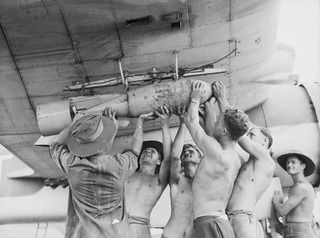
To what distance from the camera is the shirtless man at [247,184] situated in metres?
4.79

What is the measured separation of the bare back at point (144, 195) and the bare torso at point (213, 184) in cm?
69

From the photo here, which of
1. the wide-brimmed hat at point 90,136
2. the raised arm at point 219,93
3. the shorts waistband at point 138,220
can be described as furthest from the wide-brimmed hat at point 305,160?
the wide-brimmed hat at point 90,136

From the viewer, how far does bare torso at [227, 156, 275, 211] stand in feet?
15.9

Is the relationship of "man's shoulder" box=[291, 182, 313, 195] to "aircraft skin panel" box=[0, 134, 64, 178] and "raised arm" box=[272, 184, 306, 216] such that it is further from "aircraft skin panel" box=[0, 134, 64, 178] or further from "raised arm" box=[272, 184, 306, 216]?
"aircraft skin panel" box=[0, 134, 64, 178]

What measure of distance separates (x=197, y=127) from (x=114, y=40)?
162 centimetres

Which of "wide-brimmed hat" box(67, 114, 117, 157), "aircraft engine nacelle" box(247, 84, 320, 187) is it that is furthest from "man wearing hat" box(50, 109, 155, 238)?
"aircraft engine nacelle" box(247, 84, 320, 187)

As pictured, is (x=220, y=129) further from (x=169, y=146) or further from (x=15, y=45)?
(x=15, y=45)

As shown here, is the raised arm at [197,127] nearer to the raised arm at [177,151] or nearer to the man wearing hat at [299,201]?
the raised arm at [177,151]

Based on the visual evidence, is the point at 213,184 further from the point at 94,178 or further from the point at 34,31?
the point at 34,31

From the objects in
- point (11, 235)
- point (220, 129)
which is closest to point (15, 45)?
point (220, 129)

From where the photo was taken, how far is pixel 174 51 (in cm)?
575

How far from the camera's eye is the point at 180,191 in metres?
4.94

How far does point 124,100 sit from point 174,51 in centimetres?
104

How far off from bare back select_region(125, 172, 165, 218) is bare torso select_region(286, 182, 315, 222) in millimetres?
2049
